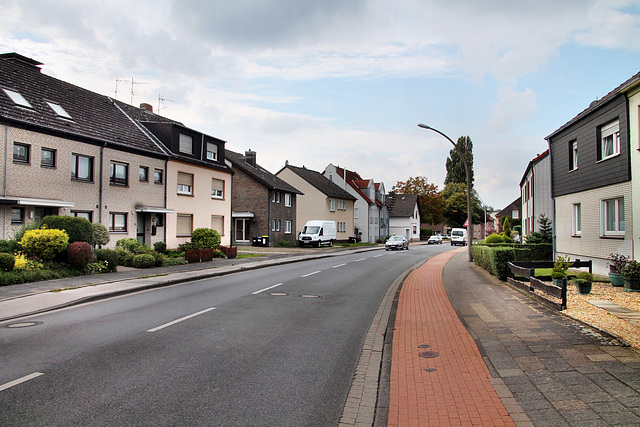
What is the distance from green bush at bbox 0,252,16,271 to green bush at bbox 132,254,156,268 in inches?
201

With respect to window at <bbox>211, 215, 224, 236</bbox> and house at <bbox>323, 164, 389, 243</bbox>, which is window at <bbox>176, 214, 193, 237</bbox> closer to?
window at <bbox>211, 215, 224, 236</bbox>

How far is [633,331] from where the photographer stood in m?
7.28

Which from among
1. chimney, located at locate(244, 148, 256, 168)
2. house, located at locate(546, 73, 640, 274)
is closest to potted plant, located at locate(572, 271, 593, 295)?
house, located at locate(546, 73, 640, 274)

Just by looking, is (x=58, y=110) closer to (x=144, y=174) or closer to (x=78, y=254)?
(x=144, y=174)

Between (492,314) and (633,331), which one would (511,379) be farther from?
(492,314)

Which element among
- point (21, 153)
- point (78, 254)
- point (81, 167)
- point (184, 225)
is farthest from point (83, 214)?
point (184, 225)

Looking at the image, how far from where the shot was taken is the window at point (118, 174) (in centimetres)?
2348

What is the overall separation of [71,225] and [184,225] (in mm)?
12222

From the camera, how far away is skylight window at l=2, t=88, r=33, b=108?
19286 mm

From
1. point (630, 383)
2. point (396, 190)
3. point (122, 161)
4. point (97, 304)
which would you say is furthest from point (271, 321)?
point (396, 190)

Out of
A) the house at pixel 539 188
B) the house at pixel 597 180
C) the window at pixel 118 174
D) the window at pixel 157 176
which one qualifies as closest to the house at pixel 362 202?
the house at pixel 539 188

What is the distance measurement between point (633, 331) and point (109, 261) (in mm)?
16370

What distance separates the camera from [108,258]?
57.3 ft

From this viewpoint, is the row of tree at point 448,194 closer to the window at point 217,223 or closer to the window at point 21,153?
the window at point 217,223
